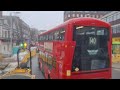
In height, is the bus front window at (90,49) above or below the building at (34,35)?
below

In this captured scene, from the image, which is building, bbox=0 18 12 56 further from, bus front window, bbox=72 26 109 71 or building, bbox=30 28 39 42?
bus front window, bbox=72 26 109 71

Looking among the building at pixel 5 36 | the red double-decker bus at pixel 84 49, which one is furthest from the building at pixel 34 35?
the red double-decker bus at pixel 84 49

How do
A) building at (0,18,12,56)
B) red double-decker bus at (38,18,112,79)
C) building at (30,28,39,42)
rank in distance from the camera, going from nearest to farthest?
red double-decker bus at (38,18,112,79) → building at (30,28,39,42) → building at (0,18,12,56)

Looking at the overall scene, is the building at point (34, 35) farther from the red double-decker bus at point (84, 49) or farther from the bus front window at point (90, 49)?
→ the bus front window at point (90, 49)

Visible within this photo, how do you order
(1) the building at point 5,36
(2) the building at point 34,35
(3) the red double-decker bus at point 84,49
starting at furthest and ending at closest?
(1) the building at point 5,36 → (2) the building at point 34,35 → (3) the red double-decker bus at point 84,49

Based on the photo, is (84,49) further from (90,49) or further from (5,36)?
(5,36)

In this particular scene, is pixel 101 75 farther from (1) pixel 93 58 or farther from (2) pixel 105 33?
(2) pixel 105 33

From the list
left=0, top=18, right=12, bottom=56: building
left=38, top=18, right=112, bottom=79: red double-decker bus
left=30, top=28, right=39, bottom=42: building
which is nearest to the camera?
left=38, top=18, right=112, bottom=79: red double-decker bus

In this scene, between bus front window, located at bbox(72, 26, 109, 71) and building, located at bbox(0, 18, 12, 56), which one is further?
building, located at bbox(0, 18, 12, 56)

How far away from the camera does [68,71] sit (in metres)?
5.07

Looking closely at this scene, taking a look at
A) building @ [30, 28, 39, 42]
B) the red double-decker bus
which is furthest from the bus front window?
building @ [30, 28, 39, 42]

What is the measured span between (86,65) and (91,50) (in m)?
0.39

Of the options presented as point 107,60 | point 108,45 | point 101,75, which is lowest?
point 101,75
